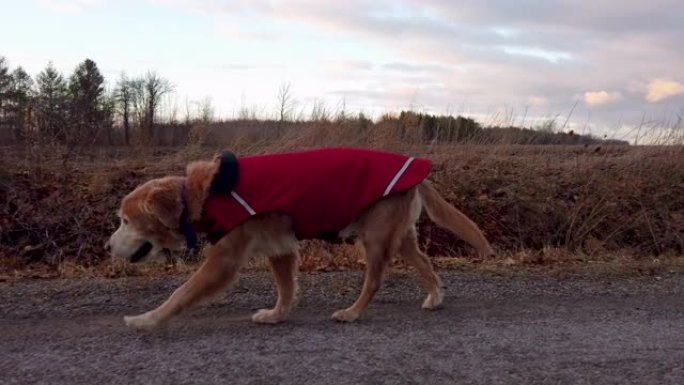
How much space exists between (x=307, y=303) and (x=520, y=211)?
20.4ft

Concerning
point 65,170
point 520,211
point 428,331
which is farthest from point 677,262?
point 65,170

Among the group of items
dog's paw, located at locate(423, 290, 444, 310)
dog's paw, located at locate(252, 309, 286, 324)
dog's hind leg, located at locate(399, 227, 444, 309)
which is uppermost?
dog's hind leg, located at locate(399, 227, 444, 309)

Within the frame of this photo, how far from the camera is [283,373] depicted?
359 cm

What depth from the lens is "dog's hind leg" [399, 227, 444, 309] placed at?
5.20m

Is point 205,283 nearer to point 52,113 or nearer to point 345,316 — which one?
point 345,316

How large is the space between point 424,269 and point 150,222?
2.16 meters

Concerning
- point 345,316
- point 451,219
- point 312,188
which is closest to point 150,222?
point 312,188

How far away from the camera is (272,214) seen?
4746 mm

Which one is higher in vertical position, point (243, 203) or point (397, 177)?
point (397, 177)

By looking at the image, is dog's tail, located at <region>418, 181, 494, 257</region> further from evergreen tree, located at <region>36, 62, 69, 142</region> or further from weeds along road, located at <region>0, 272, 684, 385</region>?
evergreen tree, located at <region>36, 62, 69, 142</region>

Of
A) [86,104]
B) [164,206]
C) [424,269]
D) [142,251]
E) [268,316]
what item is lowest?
[268,316]

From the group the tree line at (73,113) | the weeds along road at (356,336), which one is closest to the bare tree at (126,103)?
the tree line at (73,113)

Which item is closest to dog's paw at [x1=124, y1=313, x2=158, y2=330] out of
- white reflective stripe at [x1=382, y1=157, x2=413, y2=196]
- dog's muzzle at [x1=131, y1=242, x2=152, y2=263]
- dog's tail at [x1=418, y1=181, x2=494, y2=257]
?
dog's muzzle at [x1=131, y1=242, x2=152, y2=263]

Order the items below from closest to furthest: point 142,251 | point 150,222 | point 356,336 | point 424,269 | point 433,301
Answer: point 356,336 < point 150,222 < point 142,251 < point 433,301 < point 424,269
